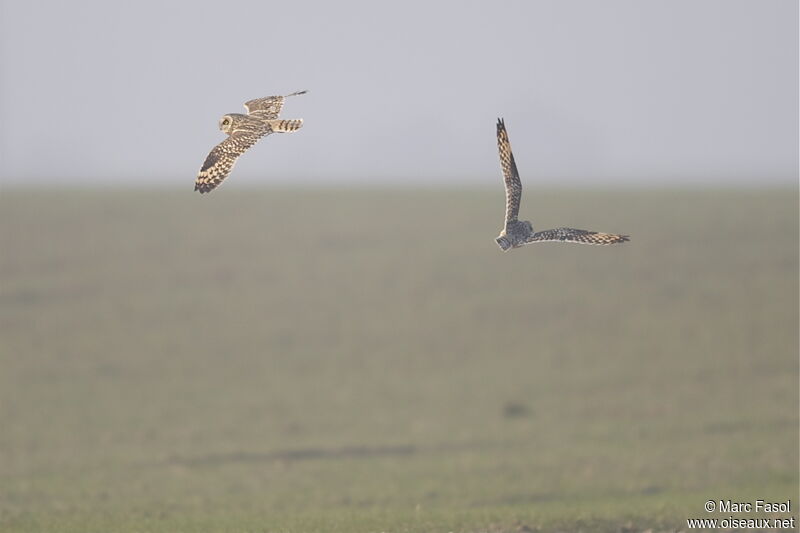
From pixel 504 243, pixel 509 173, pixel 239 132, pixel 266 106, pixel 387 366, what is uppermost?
pixel 266 106

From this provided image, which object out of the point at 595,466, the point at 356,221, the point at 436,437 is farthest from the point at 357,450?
the point at 356,221

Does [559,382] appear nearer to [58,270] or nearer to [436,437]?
[436,437]

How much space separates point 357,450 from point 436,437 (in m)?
3.81

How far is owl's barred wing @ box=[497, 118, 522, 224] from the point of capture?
1138 cm

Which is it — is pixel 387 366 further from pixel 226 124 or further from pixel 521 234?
pixel 521 234

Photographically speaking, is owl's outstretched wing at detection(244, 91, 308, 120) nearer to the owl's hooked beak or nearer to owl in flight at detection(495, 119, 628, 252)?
owl in flight at detection(495, 119, 628, 252)

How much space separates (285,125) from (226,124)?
23.4 inches

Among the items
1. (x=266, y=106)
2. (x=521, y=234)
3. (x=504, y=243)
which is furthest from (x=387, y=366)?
(x=504, y=243)

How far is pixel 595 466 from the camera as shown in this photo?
41.1 m

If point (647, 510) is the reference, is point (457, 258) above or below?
above

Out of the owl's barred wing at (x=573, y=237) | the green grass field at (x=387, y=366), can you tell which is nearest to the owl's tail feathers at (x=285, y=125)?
the owl's barred wing at (x=573, y=237)

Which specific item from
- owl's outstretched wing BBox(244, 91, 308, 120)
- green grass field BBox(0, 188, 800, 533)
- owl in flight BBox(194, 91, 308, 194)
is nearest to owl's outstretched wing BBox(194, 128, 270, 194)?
owl in flight BBox(194, 91, 308, 194)

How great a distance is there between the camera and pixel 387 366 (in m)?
59.9

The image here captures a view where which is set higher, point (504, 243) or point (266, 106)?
point (266, 106)
